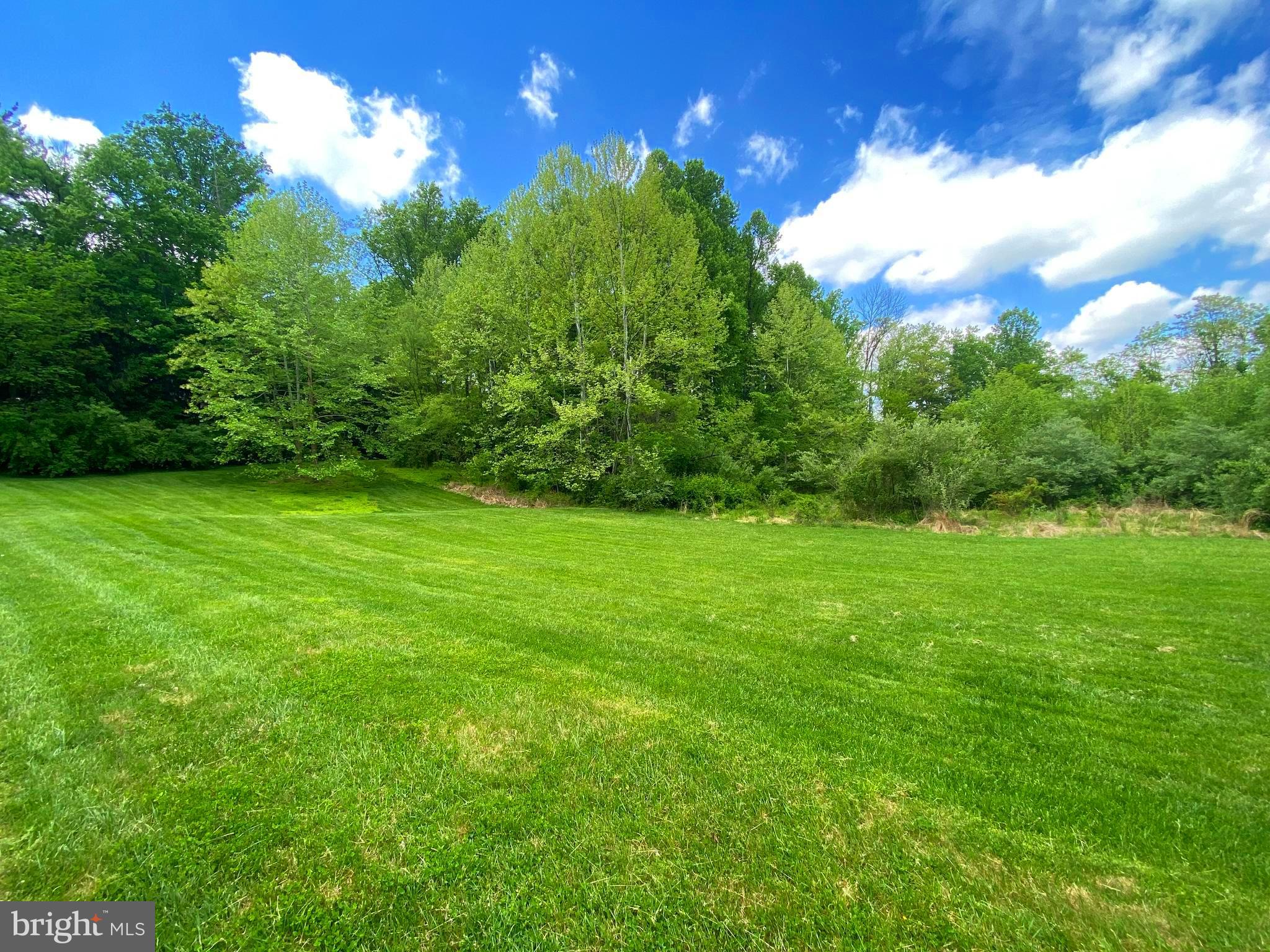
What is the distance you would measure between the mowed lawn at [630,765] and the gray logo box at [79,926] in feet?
0.20

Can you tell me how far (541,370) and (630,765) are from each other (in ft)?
58.2

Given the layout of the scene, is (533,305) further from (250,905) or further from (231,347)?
(250,905)

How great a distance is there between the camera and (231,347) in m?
19.8

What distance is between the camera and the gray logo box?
1706mm

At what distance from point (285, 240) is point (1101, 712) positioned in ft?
81.4

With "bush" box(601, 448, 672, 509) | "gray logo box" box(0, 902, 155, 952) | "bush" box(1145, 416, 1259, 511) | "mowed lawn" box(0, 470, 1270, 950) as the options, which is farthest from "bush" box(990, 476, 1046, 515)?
"gray logo box" box(0, 902, 155, 952)

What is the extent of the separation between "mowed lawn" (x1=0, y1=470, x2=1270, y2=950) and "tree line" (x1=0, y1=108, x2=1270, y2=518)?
12299 mm

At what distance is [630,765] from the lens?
8.70 feet

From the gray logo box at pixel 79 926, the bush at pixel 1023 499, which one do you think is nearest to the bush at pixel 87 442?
the gray logo box at pixel 79 926

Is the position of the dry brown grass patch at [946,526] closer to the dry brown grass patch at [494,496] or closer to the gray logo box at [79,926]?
the dry brown grass patch at [494,496]

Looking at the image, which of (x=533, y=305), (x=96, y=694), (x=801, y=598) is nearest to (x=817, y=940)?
(x=96, y=694)

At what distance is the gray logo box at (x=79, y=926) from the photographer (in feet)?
5.60

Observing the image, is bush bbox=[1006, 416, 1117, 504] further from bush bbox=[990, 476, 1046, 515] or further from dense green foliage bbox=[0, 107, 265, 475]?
dense green foliage bbox=[0, 107, 265, 475]

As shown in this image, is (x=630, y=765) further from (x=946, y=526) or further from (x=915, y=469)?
(x=915, y=469)
